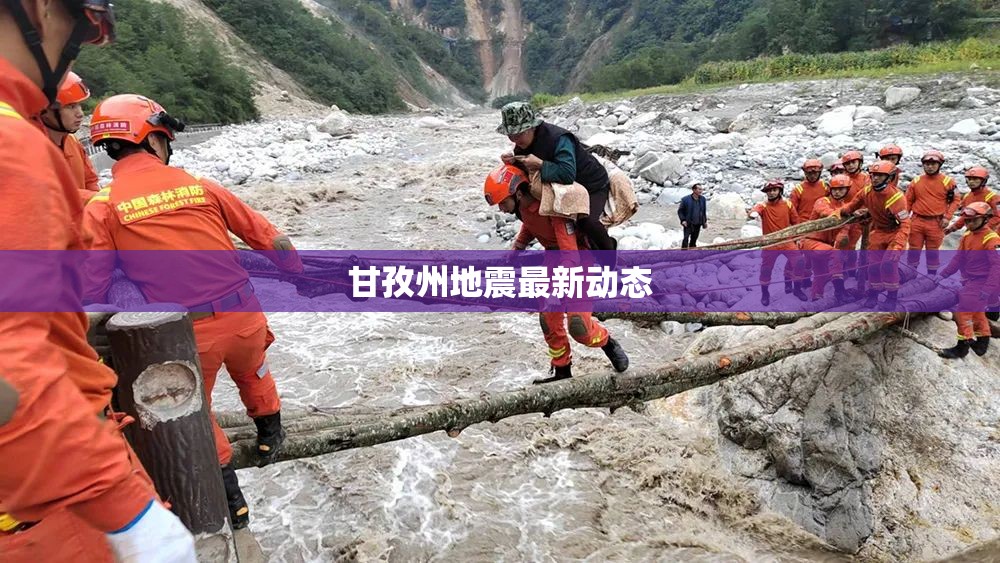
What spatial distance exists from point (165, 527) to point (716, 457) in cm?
472

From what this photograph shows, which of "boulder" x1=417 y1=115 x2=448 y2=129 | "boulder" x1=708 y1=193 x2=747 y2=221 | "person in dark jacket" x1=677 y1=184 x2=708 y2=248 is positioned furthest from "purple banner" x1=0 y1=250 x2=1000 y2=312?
"boulder" x1=417 y1=115 x2=448 y2=129

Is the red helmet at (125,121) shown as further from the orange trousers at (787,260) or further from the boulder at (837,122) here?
the boulder at (837,122)

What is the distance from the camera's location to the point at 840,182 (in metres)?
6.48

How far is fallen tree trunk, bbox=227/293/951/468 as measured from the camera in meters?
2.82

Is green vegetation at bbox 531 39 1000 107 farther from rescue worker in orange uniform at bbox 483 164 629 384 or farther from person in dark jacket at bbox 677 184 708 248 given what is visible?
rescue worker in orange uniform at bbox 483 164 629 384

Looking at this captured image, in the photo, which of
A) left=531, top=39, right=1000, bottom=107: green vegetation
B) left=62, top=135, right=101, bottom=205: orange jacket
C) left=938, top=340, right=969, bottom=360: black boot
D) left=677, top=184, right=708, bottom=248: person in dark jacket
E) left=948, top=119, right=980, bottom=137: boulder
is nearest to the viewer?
left=62, top=135, right=101, bottom=205: orange jacket

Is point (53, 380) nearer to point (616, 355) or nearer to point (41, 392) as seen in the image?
point (41, 392)

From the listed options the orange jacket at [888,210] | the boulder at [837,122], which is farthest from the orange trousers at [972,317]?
the boulder at [837,122]

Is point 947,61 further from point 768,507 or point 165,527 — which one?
point 165,527

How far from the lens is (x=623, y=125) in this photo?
81.2 ft

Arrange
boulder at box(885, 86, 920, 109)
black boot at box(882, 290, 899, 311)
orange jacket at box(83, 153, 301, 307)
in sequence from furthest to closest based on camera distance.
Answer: boulder at box(885, 86, 920, 109)
black boot at box(882, 290, 899, 311)
orange jacket at box(83, 153, 301, 307)

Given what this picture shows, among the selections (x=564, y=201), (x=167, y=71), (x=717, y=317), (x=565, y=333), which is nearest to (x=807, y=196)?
(x=717, y=317)

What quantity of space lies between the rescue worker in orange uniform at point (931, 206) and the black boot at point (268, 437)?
686 cm

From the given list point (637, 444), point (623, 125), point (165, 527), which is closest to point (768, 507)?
point (637, 444)
